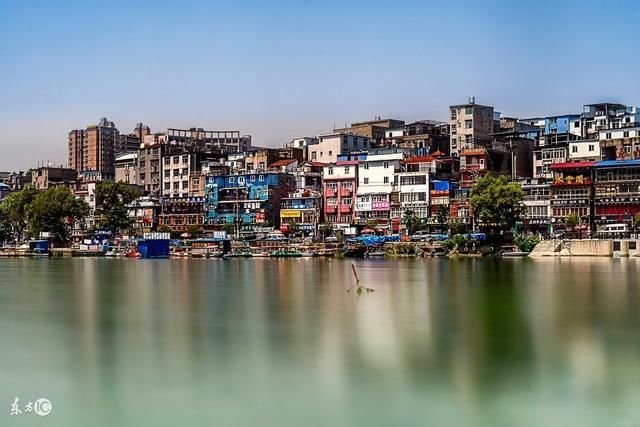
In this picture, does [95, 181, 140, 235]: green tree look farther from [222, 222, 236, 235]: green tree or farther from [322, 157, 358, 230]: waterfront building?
[322, 157, 358, 230]: waterfront building

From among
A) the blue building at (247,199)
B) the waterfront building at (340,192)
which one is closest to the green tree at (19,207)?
the blue building at (247,199)

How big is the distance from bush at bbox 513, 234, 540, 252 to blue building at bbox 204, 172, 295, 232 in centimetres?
2518

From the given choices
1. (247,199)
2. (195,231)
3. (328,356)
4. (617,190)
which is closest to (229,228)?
(247,199)

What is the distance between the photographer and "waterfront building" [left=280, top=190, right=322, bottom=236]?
271ft

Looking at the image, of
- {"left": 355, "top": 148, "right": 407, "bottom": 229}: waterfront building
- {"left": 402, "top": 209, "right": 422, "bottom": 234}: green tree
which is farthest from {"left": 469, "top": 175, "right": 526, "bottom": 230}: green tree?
{"left": 355, "top": 148, "right": 407, "bottom": 229}: waterfront building

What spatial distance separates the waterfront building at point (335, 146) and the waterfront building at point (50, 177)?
1566 inches


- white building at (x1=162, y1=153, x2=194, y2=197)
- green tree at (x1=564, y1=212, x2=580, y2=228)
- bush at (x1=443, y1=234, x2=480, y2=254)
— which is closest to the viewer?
green tree at (x1=564, y1=212, x2=580, y2=228)

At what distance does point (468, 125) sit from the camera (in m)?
85.3

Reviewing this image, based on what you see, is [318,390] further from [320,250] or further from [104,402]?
[320,250]

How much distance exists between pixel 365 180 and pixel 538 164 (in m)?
15.1

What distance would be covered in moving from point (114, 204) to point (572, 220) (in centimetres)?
4899

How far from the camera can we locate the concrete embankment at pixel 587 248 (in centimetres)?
6631

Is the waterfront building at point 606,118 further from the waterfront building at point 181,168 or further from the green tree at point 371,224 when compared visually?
the waterfront building at point 181,168

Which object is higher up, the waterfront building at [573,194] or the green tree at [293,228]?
the waterfront building at [573,194]
